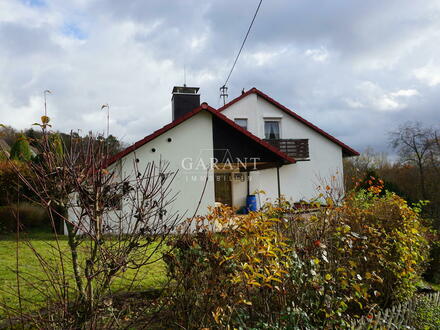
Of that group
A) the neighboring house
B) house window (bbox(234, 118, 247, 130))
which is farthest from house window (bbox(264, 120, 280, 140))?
house window (bbox(234, 118, 247, 130))

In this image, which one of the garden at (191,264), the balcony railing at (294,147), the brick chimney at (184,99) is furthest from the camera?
the balcony railing at (294,147)

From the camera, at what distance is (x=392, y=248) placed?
4461 mm

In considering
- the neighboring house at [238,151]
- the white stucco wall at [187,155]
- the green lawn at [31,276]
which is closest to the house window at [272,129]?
the neighboring house at [238,151]

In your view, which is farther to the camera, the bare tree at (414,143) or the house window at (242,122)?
the house window at (242,122)

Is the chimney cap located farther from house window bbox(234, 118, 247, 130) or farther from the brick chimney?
house window bbox(234, 118, 247, 130)

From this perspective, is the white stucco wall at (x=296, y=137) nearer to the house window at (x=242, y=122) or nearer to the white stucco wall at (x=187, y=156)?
the house window at (x=242, y=122)

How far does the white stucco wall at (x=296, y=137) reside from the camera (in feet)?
59.5

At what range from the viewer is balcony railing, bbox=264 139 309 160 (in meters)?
18.1

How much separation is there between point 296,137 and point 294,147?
3.83ft

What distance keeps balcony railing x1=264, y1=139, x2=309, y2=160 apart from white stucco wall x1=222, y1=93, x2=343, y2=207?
1.82 feet

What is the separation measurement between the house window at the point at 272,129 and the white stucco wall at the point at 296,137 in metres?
0.30

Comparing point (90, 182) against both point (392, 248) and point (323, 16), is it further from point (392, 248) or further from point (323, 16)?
point (323, 16)

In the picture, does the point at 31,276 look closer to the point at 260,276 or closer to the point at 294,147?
the point at 260,276

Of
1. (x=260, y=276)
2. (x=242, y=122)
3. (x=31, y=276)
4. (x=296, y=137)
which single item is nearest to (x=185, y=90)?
(x=242, y=122)
